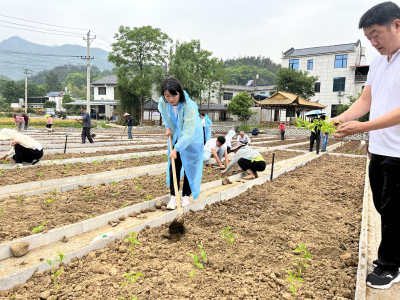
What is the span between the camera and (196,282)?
7.34ft

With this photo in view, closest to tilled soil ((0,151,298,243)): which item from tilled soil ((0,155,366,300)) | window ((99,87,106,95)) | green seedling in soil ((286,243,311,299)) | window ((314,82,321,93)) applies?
tilled soil ((0,155,366,300))

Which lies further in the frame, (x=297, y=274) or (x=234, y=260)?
(x=234, y=260)

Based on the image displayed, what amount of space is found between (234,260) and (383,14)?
2179 millimetres

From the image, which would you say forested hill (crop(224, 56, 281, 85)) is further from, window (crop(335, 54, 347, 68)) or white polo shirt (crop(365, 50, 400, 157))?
white polo shirt (crop(365, 50, 400, 157))

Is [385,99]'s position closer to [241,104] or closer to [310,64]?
[241,104]

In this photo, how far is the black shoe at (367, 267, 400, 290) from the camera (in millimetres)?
2143

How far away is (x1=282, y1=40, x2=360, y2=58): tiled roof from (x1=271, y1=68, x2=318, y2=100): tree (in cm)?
514

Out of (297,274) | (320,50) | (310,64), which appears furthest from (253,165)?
(320,50)

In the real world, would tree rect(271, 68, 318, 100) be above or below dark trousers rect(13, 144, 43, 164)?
above

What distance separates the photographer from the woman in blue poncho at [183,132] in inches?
138

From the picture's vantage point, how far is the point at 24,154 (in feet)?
21.2

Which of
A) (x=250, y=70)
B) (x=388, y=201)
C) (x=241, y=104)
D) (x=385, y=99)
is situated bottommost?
(x=388, y=201)

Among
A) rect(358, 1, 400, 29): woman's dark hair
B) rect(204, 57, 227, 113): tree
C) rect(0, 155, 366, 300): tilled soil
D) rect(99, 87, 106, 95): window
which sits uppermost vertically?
rect(204, 57, 227, 113): tree

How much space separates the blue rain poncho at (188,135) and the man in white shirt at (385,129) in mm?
1895
